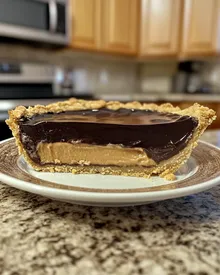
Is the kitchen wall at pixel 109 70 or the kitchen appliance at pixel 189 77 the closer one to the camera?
the kitchen wall at pixel 109 70

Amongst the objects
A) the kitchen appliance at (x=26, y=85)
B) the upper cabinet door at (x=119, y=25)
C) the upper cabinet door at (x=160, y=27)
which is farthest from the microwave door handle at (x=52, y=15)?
the upper cabinet door at (x=160, y=27)

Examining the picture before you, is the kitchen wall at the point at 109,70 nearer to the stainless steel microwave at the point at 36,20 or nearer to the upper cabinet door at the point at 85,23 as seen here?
the upper cabinet door at the point at 85,23

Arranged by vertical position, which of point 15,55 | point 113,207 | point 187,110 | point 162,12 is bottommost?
point 113,207

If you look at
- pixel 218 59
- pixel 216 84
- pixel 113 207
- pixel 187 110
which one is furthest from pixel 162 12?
pixel 113 207

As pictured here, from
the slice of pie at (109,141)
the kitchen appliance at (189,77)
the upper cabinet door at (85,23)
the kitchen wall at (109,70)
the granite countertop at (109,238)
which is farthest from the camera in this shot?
the kitchen appliance at (189,77)

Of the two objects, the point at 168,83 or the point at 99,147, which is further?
the point at 168,83

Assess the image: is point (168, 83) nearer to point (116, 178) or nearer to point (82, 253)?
point (116, 178)

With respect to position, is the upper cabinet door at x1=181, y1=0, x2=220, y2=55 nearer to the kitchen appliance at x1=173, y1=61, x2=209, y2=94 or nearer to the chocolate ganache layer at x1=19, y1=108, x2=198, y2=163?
the kitchen appliance at x1=173, y1=61, x2=209, y2=94
